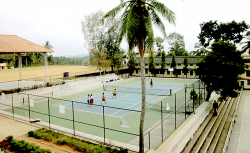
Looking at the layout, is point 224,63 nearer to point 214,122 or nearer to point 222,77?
point 222,77

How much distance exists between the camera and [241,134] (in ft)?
58.0

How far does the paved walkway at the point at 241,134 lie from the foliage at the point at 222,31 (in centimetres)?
2442

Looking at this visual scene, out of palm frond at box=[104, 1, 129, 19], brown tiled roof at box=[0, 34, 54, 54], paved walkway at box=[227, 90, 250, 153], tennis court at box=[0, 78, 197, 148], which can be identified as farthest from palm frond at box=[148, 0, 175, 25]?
brown tiled roof at box=[0, 34, 54, 54]

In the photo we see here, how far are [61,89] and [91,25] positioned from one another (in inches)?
737

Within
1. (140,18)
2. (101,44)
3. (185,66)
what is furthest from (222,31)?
(140,18)

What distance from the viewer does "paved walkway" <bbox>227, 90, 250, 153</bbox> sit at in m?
14.9

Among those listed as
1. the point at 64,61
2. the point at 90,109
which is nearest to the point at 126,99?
the point at 90,109

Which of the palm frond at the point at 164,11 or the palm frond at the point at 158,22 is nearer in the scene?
the palm frond at the point at 164,11

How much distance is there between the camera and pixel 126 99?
2923 centimetres

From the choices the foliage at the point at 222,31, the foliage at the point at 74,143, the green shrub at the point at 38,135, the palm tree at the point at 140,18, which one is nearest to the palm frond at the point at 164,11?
the palm tree at the point at 140,18

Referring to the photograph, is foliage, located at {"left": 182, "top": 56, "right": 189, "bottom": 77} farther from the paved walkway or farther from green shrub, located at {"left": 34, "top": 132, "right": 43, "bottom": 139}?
green shrub, located at {"left": 34, "top": 132, "right": 43, "bottom": 139}

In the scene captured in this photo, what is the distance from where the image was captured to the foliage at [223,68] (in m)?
22.7

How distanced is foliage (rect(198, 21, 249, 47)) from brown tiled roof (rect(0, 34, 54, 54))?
3678 centimetres

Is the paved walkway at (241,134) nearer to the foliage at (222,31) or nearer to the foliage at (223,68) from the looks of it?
the foliage at (223,68)
